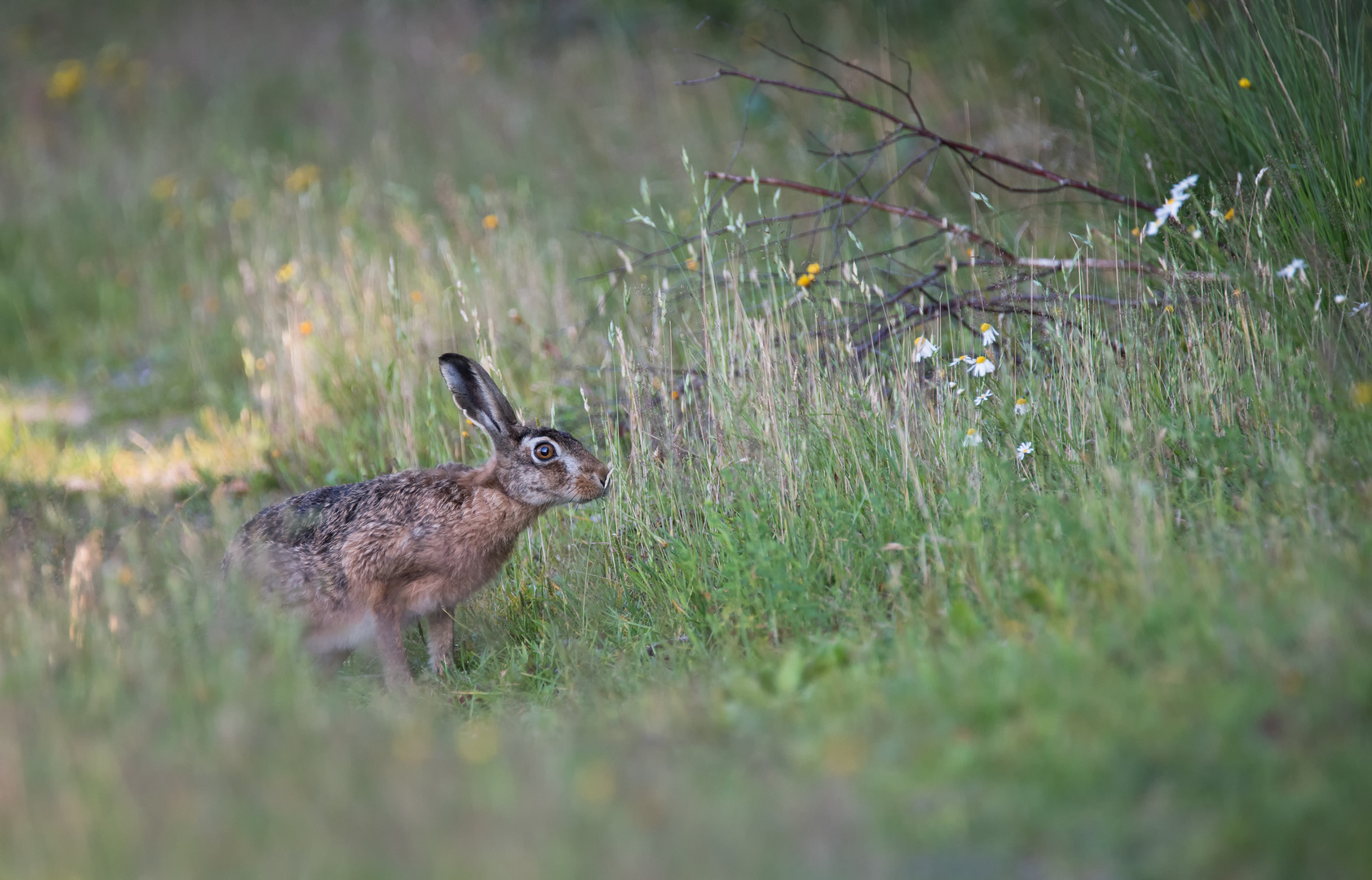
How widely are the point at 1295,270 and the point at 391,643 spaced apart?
4.28 m

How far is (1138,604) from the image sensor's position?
373 cm

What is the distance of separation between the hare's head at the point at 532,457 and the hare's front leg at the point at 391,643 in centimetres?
78

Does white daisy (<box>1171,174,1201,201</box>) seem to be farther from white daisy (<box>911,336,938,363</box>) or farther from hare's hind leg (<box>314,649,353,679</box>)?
hare's hind leg (<box>314,649,353,679</box>)

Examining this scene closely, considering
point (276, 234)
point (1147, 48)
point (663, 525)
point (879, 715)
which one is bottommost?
point (879, 715)

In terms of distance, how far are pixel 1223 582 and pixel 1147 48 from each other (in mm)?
4965

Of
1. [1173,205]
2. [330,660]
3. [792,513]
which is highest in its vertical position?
[1173,205]

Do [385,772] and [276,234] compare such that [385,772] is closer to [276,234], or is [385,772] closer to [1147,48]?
[1147,48]

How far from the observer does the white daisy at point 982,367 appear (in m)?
5.74

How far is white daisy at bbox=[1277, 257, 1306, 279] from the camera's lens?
508 cm

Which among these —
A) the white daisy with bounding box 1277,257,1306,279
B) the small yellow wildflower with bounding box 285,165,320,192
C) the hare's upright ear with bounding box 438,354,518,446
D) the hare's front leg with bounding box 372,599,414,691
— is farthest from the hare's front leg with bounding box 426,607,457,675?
the small yellow wildflower with bounding box 285,165,320,192

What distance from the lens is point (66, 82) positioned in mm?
15508

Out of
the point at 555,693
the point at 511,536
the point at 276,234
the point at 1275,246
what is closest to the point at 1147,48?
the point at 1275,246

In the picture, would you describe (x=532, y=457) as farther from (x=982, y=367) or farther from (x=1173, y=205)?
(x=1173, y=205)

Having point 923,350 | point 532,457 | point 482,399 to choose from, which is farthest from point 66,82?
point 923,350
